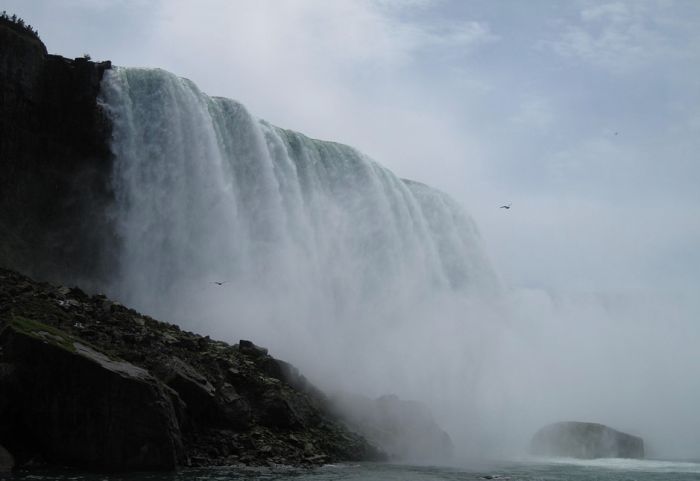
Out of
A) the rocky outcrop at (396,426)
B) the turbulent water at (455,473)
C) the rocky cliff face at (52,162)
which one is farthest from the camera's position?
the rocky cliff face at (52,162)

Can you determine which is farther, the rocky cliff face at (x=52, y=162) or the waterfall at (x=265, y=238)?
the waterfall at (x=265, y=238)

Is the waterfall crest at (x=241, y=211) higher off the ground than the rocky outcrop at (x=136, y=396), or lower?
higher

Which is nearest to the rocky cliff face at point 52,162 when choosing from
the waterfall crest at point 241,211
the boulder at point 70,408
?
the waterfall crest at point 241,211

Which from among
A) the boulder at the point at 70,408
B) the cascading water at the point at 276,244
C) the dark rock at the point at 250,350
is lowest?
the boulder at the point at 70,408

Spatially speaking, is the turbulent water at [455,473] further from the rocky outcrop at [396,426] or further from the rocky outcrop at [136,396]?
the rocky outcrop at [396,426]

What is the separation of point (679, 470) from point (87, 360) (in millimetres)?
27505

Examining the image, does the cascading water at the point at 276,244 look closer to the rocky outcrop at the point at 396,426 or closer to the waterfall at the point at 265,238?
the waterfall at the point at 265,238

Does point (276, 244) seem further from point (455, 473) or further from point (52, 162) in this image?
point (455, 473)

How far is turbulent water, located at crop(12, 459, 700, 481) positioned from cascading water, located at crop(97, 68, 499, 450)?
10.7 meters

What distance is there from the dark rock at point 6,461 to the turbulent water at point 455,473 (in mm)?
1050

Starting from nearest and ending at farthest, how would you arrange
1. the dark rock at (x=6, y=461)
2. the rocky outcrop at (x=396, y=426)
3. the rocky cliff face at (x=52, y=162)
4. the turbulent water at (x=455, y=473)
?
1. the dark rock at (x=6, y=461)
2. the turbulent water at (x=455, y=473)
3. the rocky outcrop at (x=396, y=426)
4. the rocky cliff face at (x=52, y=162)

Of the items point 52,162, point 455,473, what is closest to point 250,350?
point 455,473

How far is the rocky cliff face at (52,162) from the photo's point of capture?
123ft

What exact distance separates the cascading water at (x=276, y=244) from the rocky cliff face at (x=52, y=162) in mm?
1226
